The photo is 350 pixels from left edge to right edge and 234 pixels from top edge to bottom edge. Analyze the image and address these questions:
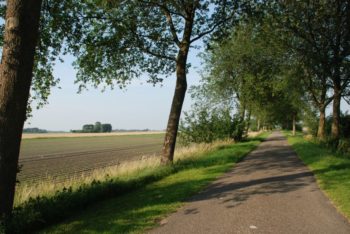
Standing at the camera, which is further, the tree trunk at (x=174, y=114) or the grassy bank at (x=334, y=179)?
the tree trunk at (x=174, y=114)

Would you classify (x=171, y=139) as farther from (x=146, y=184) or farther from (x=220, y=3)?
(x=220, y=3)

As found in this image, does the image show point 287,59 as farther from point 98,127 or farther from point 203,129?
point 98,127

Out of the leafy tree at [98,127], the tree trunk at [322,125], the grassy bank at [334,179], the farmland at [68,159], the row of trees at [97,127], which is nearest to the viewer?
the grassy bank at [334,179]

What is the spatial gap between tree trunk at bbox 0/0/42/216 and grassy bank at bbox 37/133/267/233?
1277 mm

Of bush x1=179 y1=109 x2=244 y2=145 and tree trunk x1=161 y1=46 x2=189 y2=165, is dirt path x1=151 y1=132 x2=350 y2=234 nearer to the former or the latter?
tree trunk x1=161 y1=46 x2=189 y2=165

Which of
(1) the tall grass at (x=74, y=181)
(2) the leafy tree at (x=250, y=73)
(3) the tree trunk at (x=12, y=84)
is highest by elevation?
(2) the leafy tree at (x=250, y=73)

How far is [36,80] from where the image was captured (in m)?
14.4

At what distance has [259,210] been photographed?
7996 mm

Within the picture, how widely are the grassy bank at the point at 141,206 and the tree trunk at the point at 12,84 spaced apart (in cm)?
128

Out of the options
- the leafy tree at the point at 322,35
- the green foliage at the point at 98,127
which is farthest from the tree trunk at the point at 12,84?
the green foliage at the point at 98,127

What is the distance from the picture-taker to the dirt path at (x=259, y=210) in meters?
6.75

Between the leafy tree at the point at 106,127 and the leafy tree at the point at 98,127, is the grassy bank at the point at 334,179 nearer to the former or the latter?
the leafy tree at the point at 98,127

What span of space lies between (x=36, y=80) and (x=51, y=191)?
5.45m

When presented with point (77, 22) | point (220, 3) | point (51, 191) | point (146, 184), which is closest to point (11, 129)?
point (51, 191)
